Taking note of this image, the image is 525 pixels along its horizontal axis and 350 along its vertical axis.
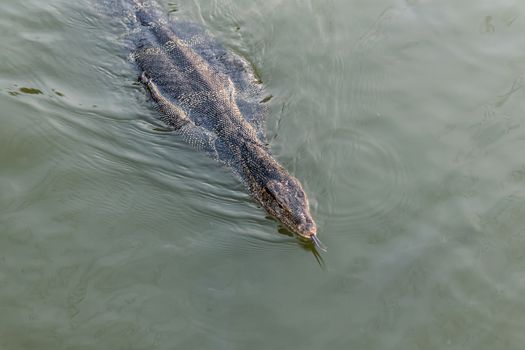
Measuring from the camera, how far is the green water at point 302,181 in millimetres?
5395

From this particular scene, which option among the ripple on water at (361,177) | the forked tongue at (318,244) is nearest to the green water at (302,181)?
the ripple on water at (361,177)

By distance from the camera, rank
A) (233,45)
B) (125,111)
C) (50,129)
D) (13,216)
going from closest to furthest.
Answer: (13,216)
(50,129)
(125,111)
(233,45)

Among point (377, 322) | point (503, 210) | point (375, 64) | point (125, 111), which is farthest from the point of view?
point (375, 64)

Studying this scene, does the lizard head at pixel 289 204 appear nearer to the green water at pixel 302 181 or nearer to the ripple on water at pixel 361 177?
the green water at pixel 302 181

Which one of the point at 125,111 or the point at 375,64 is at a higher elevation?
the point at 375,64

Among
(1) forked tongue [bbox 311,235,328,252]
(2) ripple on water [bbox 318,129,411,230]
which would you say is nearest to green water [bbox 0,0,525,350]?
(2) ripple on water [bbox 318,129,411,230]

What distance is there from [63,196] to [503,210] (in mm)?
5029

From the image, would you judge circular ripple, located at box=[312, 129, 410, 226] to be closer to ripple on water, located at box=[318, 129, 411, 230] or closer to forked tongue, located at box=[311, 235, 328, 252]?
ripple on water, located at box=[318, 129, 411, 230]

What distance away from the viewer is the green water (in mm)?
5395

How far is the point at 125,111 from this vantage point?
769 centimetres

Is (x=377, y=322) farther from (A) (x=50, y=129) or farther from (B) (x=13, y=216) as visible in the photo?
(A) (x=50, y=129)

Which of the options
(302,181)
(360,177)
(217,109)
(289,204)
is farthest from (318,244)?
(217,109)

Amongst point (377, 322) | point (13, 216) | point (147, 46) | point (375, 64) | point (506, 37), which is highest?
point (506, 37)

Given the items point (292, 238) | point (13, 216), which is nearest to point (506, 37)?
point (292, 238)
